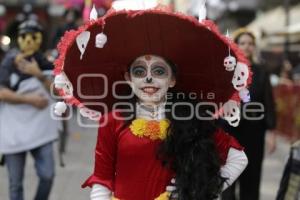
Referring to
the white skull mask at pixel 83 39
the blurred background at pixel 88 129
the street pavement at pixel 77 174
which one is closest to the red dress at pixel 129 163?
the white skull mask at pixel 83 39

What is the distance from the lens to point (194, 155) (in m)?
3.45

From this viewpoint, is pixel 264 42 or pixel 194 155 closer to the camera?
pixel 194 155

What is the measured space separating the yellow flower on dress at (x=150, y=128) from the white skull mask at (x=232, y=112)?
12.7 inches

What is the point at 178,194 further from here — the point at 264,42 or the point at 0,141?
the point at 264,42

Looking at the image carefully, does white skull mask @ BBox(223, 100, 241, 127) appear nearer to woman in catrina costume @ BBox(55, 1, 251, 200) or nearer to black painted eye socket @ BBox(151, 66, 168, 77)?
woman in catrina costume @ BBox(55, 1, 251, 200)

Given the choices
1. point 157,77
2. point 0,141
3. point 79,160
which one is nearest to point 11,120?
point 0,141

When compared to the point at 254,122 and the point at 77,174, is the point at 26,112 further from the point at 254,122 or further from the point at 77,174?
the point at 77,174

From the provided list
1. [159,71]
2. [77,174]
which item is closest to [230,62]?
[159,71]

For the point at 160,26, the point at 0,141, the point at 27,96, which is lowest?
the point at 0,141

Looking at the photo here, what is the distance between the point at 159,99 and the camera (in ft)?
11.8

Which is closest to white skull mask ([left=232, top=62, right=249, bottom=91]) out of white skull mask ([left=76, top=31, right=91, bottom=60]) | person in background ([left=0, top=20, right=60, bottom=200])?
white skull mask ([left=76, top=31, right=91, bottom=60])

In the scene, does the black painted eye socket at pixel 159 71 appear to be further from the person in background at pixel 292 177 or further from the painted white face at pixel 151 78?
the person in background at pixel 292 177

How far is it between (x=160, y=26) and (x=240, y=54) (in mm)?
423

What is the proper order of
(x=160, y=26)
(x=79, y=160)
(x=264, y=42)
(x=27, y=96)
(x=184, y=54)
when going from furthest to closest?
(x=264, y=42)
(x=79, y=160)
(x=27, y=96)
(x=184, y=54)
(x=160, y=26)
